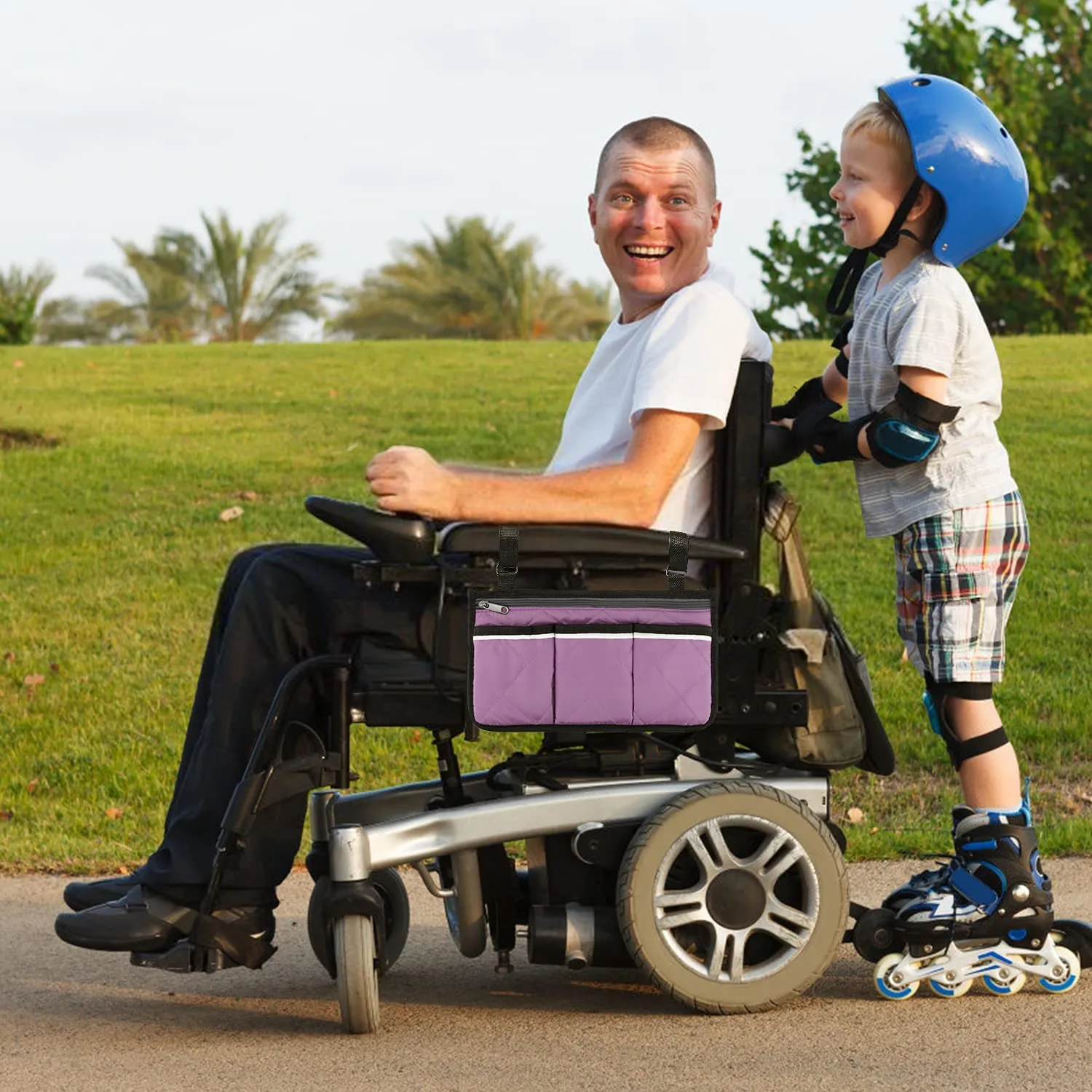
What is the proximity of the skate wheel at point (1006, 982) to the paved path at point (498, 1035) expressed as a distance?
25mm

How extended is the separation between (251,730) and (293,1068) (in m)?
0.63

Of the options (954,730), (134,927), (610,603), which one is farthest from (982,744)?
(134,927)

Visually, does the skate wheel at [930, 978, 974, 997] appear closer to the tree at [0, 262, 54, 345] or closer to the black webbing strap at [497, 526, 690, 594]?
the black webbing strap at [497, 526, 690, 594]

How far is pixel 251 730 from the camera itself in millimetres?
3469

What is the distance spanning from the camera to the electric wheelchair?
3.39 metres

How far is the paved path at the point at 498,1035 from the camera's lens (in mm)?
3232

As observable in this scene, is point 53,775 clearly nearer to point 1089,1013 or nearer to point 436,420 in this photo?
point 1089,1013

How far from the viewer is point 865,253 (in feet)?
12.6

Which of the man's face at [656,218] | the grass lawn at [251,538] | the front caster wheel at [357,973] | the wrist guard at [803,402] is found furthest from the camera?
the grass lawn at [251,538]

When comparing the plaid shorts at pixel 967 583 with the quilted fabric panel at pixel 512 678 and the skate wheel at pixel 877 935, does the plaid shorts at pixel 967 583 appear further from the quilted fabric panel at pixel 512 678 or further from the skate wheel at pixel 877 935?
the quilted fabric panel at pixel 512 678

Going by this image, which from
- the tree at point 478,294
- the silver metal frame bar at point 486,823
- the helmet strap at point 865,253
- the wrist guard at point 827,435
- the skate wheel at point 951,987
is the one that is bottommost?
the skate wheel at point 951,987

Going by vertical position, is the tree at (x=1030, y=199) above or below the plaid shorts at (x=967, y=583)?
above

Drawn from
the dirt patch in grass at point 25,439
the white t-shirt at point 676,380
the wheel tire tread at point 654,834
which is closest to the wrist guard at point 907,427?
the white t-shirt at point 676,380

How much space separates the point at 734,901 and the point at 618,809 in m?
0.28
